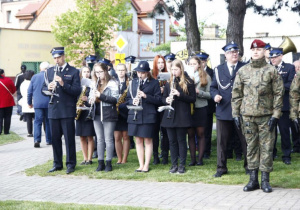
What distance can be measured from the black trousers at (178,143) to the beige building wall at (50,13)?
5424 cm

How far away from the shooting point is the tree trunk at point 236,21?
14.3m

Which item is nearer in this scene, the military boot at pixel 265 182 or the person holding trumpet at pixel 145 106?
the military boot at pixel 265 182

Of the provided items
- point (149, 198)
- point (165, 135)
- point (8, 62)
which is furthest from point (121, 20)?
point (149, 198)

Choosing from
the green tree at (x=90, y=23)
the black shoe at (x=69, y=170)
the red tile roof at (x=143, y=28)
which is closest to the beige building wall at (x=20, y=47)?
the green tree at (x=90, y=23)

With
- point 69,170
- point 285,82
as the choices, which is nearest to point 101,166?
point 69,170

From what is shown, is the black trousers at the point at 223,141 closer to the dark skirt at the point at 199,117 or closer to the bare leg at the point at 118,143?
the dark skirt at the point at 199,117

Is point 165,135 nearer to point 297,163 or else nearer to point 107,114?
point 107,114

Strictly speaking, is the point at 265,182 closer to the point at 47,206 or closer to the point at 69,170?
the point at 47,206

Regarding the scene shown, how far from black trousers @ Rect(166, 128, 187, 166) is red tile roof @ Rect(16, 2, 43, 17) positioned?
57226 mm

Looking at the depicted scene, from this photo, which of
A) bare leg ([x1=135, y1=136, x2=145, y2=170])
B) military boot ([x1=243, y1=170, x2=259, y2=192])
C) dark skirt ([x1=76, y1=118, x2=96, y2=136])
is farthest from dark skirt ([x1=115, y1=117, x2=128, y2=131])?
military boot ([x1=243, y1=170, x2=259, y2=192])

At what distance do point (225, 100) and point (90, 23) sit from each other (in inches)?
1431

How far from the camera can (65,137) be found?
1119cm

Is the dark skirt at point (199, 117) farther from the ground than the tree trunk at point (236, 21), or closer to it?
closer to it

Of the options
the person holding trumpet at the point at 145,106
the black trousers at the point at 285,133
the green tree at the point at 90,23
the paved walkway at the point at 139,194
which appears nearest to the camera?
the paved walkway at the point at 139,194
